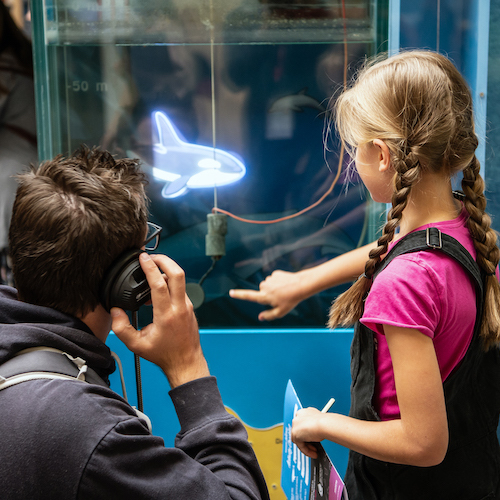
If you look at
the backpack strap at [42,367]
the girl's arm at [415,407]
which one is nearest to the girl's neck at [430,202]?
the girl's arm at [415,407]

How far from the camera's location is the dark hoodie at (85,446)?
25.0 inches

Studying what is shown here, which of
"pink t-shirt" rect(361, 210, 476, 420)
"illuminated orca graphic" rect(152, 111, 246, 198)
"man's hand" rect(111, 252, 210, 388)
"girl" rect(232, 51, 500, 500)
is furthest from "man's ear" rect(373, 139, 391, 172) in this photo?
"illuminated orca graphic" rect(152, 111, 246, 198)

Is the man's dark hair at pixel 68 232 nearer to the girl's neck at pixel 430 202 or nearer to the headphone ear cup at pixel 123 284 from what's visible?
the headphone ear cup at pixel 123 284

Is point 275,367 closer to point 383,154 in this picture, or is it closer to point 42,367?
point 383,154

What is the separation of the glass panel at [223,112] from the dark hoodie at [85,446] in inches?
42.1

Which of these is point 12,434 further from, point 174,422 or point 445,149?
point 174,422

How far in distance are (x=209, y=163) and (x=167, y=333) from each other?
1.03 m

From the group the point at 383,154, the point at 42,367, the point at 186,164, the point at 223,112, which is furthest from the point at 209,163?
the point at 42,367

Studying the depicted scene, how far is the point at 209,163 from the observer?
5.86 feet

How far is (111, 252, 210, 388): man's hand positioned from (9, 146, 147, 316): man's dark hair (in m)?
0.06

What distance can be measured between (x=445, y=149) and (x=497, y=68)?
0.98 metres

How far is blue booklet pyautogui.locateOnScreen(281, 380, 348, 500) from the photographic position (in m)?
0.87

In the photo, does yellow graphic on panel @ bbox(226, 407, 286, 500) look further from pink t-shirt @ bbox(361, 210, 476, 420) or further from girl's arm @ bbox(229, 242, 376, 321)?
pink t-shirt @ bbox(361, 210, 476, 420)

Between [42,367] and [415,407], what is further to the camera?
[415,407]
